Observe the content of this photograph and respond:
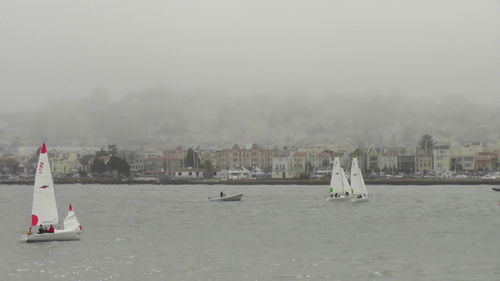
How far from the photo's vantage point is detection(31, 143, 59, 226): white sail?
41.0m

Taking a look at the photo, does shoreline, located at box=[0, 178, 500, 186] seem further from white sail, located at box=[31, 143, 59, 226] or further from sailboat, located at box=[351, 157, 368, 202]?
white sail, located at box=[31, 143, 59, 226]
